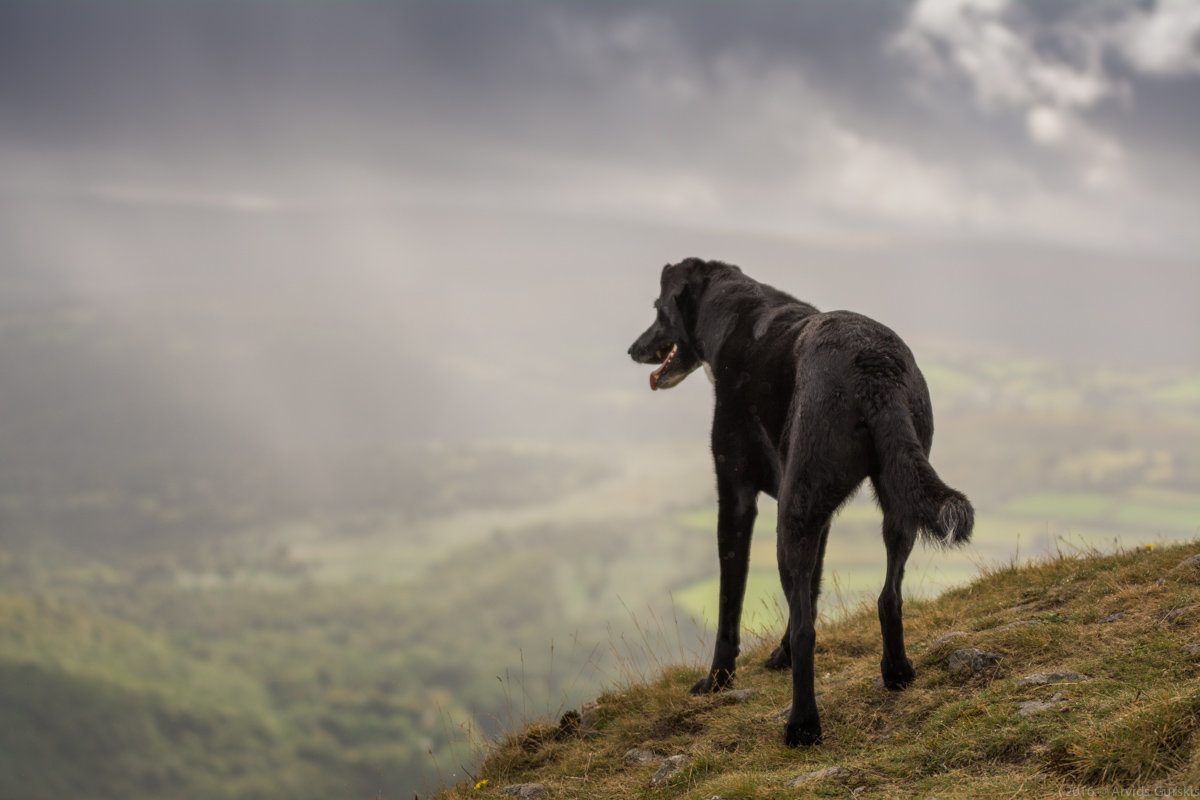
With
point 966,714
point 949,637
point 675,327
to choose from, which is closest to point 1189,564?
point 949,637

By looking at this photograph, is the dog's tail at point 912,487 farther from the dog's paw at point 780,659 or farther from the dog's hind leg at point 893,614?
the dog's paw at point 780,659

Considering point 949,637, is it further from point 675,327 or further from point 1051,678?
point 675,327

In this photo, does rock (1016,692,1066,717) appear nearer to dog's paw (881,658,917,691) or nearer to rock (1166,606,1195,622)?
dog's paw (881,658,917,691)

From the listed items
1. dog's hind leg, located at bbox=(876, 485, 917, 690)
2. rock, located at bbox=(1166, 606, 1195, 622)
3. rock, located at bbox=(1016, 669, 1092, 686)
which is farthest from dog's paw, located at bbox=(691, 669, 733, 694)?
rock, located at bbox=(1166, 606, 1195, 622)

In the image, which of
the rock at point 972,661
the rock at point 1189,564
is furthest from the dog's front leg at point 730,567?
the rock at point 1189,564

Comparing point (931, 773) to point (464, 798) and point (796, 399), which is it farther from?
point (464, 798)

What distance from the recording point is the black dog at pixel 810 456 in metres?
5.19

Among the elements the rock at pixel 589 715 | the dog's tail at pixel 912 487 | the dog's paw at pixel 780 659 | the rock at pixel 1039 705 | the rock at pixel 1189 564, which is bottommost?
the rock at pixel 589 715

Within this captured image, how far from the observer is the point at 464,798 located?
20.8 feet

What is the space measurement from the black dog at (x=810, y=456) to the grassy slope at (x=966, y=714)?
15.0 inches

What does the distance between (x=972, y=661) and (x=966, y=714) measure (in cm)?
93

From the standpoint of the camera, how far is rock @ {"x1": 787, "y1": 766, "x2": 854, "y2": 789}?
4.63 metres

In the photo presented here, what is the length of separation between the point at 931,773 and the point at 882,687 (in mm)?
1430

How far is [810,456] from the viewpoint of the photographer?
5469 mm
